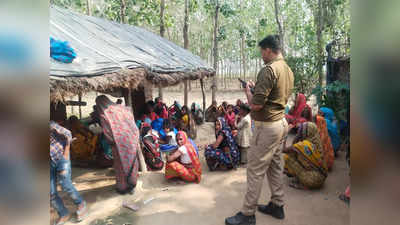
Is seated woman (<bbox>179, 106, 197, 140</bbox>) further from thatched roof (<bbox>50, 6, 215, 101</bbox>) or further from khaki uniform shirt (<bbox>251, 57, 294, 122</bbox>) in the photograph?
khaki uniform shirt (<bbox>251, 57, 294, 122</bbox>)

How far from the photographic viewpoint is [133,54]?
18.2 feet

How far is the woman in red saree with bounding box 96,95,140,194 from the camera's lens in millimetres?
3967

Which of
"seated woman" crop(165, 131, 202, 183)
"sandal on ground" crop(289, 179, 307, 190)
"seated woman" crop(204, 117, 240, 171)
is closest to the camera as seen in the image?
"sandal on ground" crop(289, 179, 307, 190)

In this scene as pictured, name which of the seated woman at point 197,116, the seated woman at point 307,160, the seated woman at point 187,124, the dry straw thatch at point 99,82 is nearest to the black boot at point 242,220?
the seated woman at point 307,160

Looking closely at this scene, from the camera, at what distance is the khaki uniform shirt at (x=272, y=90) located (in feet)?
9.08

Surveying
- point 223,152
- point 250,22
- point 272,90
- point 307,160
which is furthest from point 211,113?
point 250,22

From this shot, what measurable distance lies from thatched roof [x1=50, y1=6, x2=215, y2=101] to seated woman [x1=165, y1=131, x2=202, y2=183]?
1.36m

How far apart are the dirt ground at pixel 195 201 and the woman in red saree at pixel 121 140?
10.4 inches

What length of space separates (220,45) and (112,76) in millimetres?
29473

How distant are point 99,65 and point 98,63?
0.06 m

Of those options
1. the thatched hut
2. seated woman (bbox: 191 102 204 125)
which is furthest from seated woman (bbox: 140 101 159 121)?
seated woman (bbox: 191 102 204 125)

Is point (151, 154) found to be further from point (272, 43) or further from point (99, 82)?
point (272, 43)

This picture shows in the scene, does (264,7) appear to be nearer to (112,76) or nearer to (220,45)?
(220,45)
